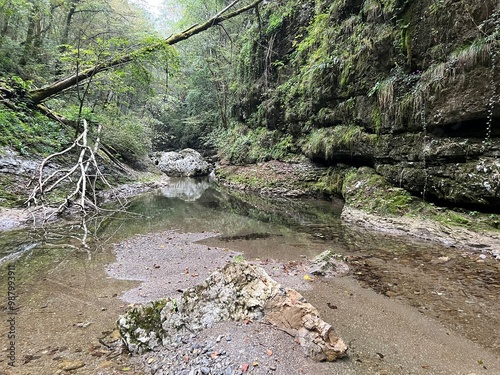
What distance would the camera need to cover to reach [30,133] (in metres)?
9.98

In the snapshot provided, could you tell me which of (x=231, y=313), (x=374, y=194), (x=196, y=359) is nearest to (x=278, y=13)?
(x=374, y=194)

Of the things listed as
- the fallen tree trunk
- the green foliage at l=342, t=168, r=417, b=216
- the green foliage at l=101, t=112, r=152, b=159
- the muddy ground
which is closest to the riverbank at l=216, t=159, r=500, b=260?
the green foliage at l=342, t=168, r=417, b=216

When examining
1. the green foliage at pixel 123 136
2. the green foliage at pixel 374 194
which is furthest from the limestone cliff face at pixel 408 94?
the green foliage at pixel 123 136

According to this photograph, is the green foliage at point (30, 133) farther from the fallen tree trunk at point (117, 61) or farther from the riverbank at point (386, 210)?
the riverbank at point (386, 210)

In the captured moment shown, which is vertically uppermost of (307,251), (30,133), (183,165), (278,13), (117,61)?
(278,13)

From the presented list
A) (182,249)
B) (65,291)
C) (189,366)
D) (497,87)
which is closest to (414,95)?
(497,87)

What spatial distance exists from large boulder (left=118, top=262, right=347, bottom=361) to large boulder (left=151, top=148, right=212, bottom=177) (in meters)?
20.3

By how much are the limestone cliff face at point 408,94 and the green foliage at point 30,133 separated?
10.6m

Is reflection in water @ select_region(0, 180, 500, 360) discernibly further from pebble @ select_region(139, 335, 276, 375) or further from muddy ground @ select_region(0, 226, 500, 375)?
pebble @ select_region(139, 335, 276, 375)

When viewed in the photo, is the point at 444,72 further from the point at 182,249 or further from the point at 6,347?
the point at 6,347

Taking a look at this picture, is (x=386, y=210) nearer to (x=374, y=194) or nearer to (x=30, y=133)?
(x=374, y=194)

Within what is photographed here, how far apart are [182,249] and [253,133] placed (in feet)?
46.2

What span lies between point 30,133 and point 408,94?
12684 mm

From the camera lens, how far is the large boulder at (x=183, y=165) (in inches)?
903
